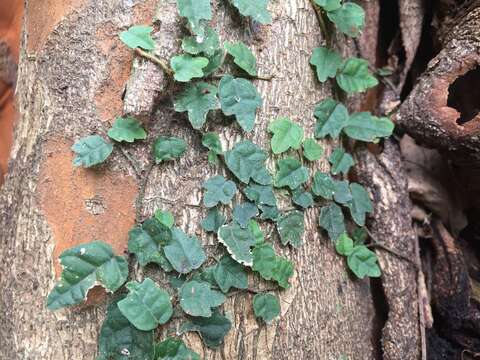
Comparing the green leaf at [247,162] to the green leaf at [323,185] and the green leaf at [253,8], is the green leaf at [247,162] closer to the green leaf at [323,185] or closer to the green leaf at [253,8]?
the green leaf at [323,185]

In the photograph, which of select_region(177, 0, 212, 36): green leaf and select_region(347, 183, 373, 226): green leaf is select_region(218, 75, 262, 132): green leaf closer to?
select_region(177, 0, 212, 36): green leaf

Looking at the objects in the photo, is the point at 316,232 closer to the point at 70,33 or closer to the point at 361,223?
the point at 361,223

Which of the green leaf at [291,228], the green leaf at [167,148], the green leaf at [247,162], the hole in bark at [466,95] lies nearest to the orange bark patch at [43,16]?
the green leaf at [167,148]

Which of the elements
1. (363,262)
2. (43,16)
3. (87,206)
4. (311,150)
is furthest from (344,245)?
(43,16)

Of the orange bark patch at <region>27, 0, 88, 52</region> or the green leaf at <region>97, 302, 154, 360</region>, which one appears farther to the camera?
the orange bark patch at <region>27, 0, 88, 52</region>

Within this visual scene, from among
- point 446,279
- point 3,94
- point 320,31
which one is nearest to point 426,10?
point 320,31

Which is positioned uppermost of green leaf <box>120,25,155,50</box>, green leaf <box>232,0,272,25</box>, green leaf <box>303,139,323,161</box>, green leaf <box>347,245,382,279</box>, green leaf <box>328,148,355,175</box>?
green leaf <box>232,0,272,25</box>

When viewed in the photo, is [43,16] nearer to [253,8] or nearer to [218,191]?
[253,8]

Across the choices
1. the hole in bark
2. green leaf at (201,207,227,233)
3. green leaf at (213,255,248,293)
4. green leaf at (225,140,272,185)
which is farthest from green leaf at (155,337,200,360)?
the hole in bark
